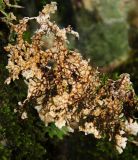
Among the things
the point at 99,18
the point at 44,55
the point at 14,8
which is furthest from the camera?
the point at 99,18

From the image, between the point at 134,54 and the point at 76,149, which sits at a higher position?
the point at 134,54

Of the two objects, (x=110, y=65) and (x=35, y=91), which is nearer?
(x=35, y=91)

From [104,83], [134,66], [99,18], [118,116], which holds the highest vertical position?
[99,18]

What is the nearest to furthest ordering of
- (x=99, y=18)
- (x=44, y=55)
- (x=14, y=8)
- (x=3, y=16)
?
1. (x=44, y=55)
2. (x=3, y=16)
3. (x=14, y=8)
4. (x=99, y=18)

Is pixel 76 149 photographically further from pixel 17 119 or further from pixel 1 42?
pixel 1 42

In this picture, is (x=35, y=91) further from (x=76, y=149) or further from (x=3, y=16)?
(x=76, y=149)

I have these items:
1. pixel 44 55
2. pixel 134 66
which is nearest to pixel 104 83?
pixel 44 55
